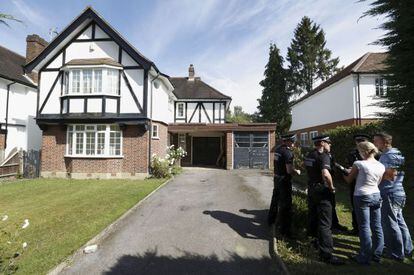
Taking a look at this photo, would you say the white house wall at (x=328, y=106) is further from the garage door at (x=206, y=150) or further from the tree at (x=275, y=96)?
the garage door at (x=206, y=150)

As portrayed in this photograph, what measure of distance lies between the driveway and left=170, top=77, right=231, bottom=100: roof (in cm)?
1529

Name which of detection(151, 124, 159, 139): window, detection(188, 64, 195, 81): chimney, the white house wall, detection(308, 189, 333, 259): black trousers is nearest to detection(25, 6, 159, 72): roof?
detection(151, 124, 159, 139): window

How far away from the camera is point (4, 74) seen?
53.8 ft

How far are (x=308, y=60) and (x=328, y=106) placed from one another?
18.5 meters

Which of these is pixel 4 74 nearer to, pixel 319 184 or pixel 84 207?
pixel 84 207

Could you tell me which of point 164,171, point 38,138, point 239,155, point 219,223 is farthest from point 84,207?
point 38,138

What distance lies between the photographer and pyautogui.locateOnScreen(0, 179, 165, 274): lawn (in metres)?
5.28

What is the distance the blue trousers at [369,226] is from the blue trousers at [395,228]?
0.26 meters

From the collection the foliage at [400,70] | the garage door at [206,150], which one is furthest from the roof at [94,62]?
the foliage at [400,70]

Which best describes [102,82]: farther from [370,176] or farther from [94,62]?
[370,176]

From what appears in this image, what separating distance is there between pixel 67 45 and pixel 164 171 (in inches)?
342

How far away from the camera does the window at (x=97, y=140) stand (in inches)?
575

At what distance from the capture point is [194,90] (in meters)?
25.1

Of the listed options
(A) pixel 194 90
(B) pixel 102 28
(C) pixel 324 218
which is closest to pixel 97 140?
(B) pixel 102 28
